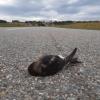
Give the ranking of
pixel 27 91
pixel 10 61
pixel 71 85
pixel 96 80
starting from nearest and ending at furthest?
1. pixel 27 91
2. pixel 71 85
3. pixel 96 80
4. pixel 10 61

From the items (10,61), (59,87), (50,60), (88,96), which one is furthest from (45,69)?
(10,61)

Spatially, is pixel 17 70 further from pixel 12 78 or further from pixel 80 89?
pixel 80 89

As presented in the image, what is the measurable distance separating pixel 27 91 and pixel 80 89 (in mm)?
1041

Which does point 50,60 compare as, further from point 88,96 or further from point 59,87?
point 88,96

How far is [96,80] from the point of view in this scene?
18.0 ft

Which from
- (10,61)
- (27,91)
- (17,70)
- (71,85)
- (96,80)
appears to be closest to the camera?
(27,91)

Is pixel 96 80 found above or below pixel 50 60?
below

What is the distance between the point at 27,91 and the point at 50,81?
28.9 inches

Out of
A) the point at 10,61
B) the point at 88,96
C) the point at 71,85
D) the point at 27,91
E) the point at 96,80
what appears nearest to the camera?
the point at 88,96

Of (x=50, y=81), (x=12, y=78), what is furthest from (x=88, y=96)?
(x=12, y=78)

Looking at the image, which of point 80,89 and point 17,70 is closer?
point 80,89

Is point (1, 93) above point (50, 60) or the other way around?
the other way around

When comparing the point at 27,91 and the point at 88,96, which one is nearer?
the point at 88,96

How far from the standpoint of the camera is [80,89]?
4.88 meters
